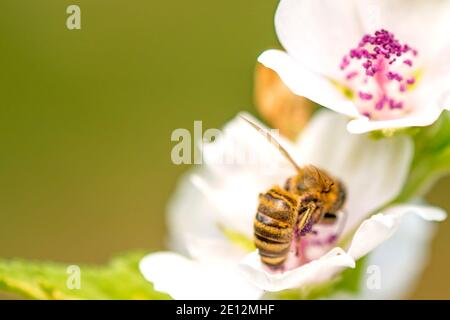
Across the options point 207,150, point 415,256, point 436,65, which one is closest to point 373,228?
point 436,65

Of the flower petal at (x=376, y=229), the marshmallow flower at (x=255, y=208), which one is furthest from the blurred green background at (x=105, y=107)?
the flower petal at (x=376, y=229)

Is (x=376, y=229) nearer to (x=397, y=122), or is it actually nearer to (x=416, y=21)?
(x=397, y=122)

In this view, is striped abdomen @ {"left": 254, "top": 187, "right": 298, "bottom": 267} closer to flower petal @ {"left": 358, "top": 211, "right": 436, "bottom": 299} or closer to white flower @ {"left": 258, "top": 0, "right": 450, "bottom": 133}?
white flower @ {"left": 258, "top": 0, "right": 450, "bottom": 133}

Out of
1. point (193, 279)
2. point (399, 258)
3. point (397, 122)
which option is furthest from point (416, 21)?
point (399, 258)

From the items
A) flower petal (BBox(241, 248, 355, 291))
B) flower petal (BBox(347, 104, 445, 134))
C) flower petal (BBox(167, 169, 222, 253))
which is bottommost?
flower petal (BBox(241, 248, 355, 291))

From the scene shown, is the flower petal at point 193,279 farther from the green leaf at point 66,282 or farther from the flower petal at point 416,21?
the flower petal at point 416,21

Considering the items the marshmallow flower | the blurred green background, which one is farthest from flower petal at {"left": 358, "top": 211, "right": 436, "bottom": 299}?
the blurred green background
